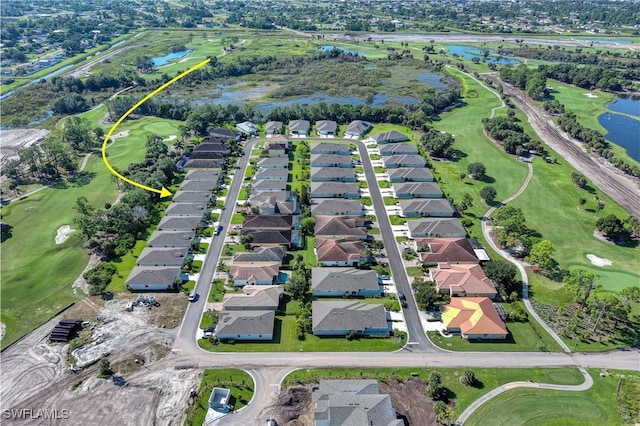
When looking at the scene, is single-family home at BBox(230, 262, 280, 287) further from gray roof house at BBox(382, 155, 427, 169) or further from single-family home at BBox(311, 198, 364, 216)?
gray roof house at BBox(382, 155, 427, 169)

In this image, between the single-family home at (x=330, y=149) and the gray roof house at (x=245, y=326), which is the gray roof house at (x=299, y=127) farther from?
the gray roof house at (x=245, y=326)

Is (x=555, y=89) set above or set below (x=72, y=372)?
above

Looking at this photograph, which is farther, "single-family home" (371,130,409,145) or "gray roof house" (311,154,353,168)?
"single-family home" (371,130,409,145)

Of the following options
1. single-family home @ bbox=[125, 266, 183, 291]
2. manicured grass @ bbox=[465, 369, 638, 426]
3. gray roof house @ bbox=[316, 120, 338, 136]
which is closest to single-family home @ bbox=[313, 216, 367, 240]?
single-family home @ bbox=[125, 266, 183, 291]

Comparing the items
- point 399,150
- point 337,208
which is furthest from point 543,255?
point 399,150

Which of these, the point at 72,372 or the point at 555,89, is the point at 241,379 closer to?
the point at 72,372

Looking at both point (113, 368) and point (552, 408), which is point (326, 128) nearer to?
point (113, 368)

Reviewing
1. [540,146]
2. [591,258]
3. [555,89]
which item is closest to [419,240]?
[591,258]
